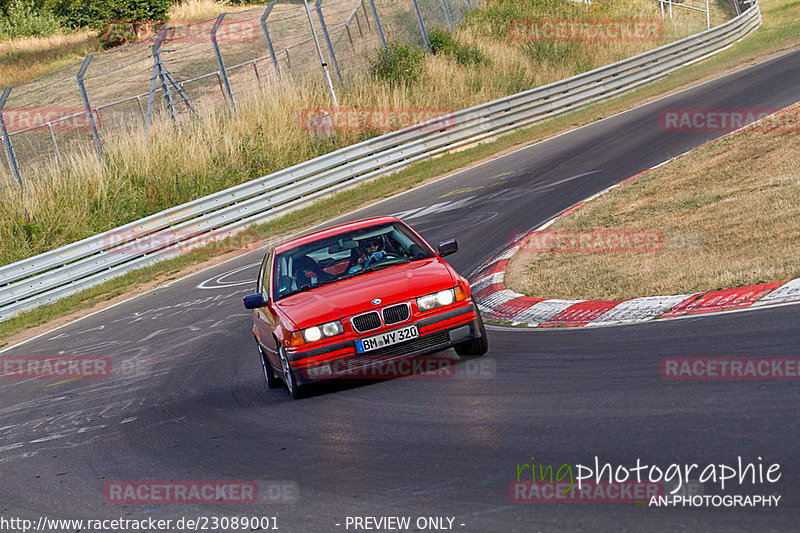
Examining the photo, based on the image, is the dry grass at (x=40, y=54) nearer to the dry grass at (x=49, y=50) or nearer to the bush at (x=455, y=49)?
the dry grass at (x=49, y=50)

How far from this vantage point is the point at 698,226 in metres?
12.1

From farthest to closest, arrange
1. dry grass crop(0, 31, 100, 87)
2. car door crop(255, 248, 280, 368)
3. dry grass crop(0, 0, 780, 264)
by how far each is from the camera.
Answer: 1. dry grass crop(0, 31, 100, 87)
2. dry grass crop(0, 0, 780, 264)
3. car door crop(255, 248, 280, 368)

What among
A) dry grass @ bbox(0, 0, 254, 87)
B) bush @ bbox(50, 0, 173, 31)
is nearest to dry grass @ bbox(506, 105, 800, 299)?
dry grass @ bbox(0, 0, 254, 87)

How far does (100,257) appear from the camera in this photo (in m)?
20.7

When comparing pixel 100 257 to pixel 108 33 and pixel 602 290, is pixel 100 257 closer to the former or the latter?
pixel 602 290

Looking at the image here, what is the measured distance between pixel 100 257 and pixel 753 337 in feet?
53.3

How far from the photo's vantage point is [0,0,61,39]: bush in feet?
175

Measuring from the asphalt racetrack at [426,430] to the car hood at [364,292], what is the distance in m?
0.70

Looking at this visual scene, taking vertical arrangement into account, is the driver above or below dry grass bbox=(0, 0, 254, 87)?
below

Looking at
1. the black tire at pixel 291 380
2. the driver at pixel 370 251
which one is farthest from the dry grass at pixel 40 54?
the black tire at pixel 291 380

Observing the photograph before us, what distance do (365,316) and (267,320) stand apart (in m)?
1.50

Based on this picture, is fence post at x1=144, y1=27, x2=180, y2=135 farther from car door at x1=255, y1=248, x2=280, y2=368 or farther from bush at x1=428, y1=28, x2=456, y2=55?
car door at x1=255, y1=248, x2=280, y2=368

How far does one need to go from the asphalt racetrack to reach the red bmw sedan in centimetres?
29

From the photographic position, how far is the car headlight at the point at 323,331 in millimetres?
8203
